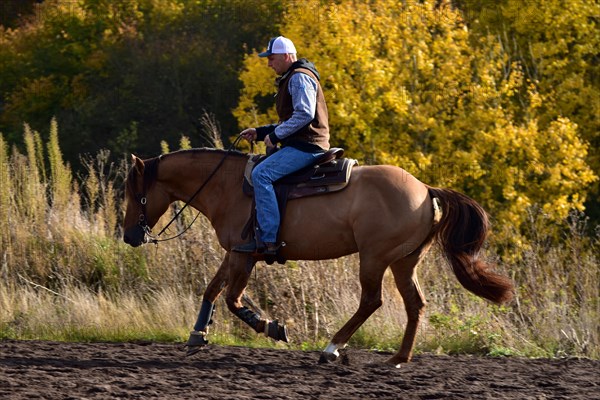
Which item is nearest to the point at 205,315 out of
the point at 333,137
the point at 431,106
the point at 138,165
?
the point at 138,165

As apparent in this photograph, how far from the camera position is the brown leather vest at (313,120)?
912 centimetres

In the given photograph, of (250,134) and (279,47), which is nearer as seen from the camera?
(279,47)

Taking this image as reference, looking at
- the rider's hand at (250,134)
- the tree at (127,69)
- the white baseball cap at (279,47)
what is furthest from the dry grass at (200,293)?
the tree at (127,69)

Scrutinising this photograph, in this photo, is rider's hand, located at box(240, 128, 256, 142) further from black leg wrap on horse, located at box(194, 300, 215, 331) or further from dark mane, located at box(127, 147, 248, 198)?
black leg wrap on horse, located at box(194, 300, 215, 331)

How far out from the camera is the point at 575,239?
11867 mm

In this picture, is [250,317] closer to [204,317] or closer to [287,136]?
[204,317]

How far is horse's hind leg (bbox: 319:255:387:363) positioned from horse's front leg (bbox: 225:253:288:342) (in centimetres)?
41

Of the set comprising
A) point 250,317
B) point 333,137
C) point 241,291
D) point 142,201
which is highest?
point 333,137

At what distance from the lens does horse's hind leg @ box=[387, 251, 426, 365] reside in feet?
30.1

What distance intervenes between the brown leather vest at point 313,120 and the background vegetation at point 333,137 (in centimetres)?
211

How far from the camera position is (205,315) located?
9.31 meters

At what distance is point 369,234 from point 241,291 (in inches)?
47.8

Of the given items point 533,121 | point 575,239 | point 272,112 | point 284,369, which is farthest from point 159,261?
point 533,121

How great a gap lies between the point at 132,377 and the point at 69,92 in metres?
31.7
